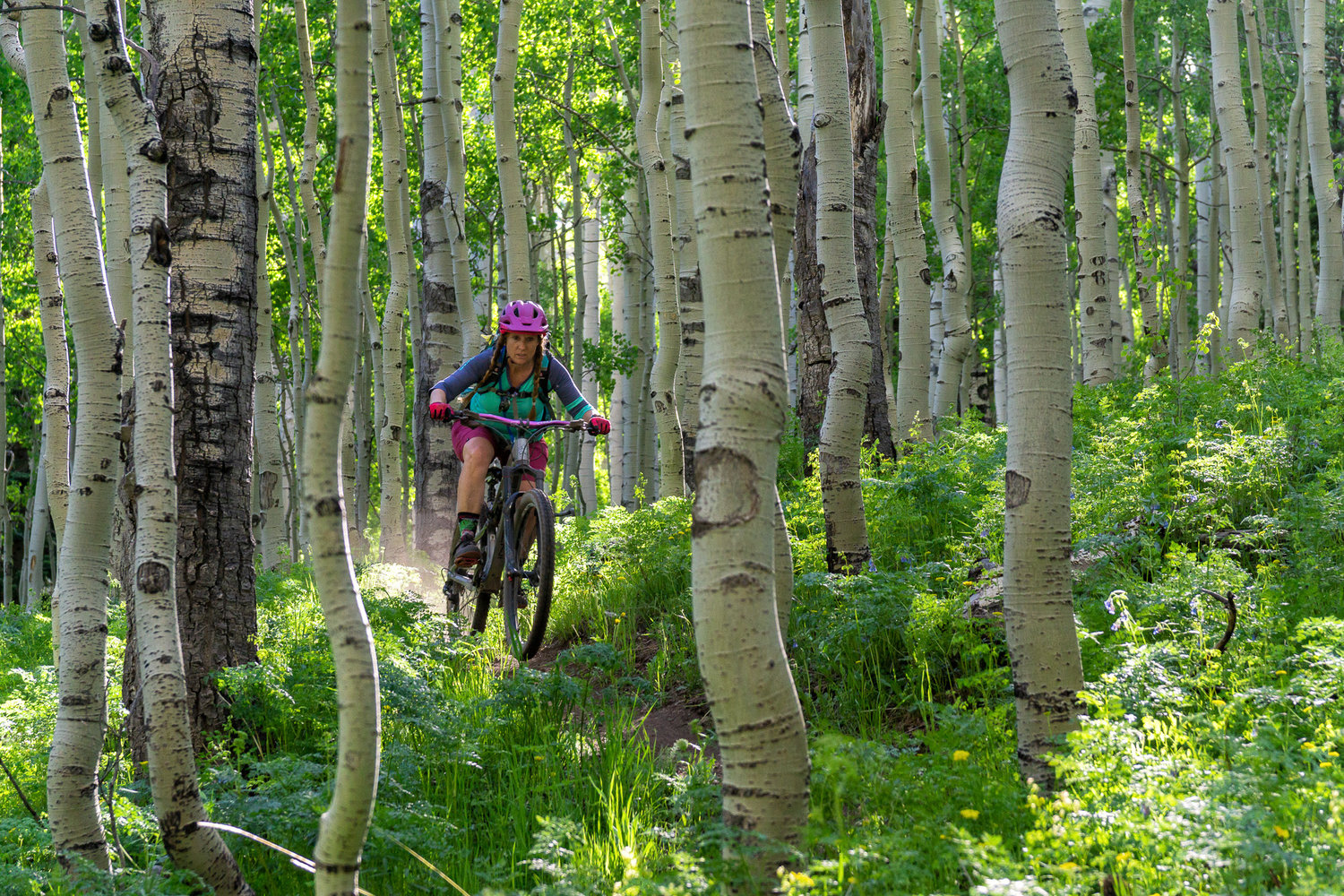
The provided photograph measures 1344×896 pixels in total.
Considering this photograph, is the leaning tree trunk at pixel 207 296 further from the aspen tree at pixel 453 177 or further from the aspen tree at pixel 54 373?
the aspen tree at pixel 453 177

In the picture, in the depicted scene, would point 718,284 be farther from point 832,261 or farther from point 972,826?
point 832,261

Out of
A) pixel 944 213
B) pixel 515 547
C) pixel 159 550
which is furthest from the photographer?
pixel 944 213

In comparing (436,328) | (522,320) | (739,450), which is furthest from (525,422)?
(739,450)

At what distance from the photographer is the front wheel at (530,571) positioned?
5.84 metres

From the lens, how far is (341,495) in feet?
7.20

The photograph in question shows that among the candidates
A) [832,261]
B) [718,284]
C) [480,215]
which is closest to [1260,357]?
[832,261]

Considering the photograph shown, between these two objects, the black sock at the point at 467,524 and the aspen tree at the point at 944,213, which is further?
the aspen tree at the point at 944,213

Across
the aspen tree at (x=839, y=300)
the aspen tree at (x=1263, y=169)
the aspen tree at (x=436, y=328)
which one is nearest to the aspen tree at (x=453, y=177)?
the aspen tree at (x=436, y=328)

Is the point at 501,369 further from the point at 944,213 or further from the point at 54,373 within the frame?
the point at 944,213

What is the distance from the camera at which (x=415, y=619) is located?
6.26 m

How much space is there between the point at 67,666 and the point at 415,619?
329 centimetres

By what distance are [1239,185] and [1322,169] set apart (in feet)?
8.16

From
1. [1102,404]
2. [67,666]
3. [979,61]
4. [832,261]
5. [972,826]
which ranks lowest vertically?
[972,826]

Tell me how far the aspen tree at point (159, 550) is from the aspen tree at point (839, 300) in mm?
3526
